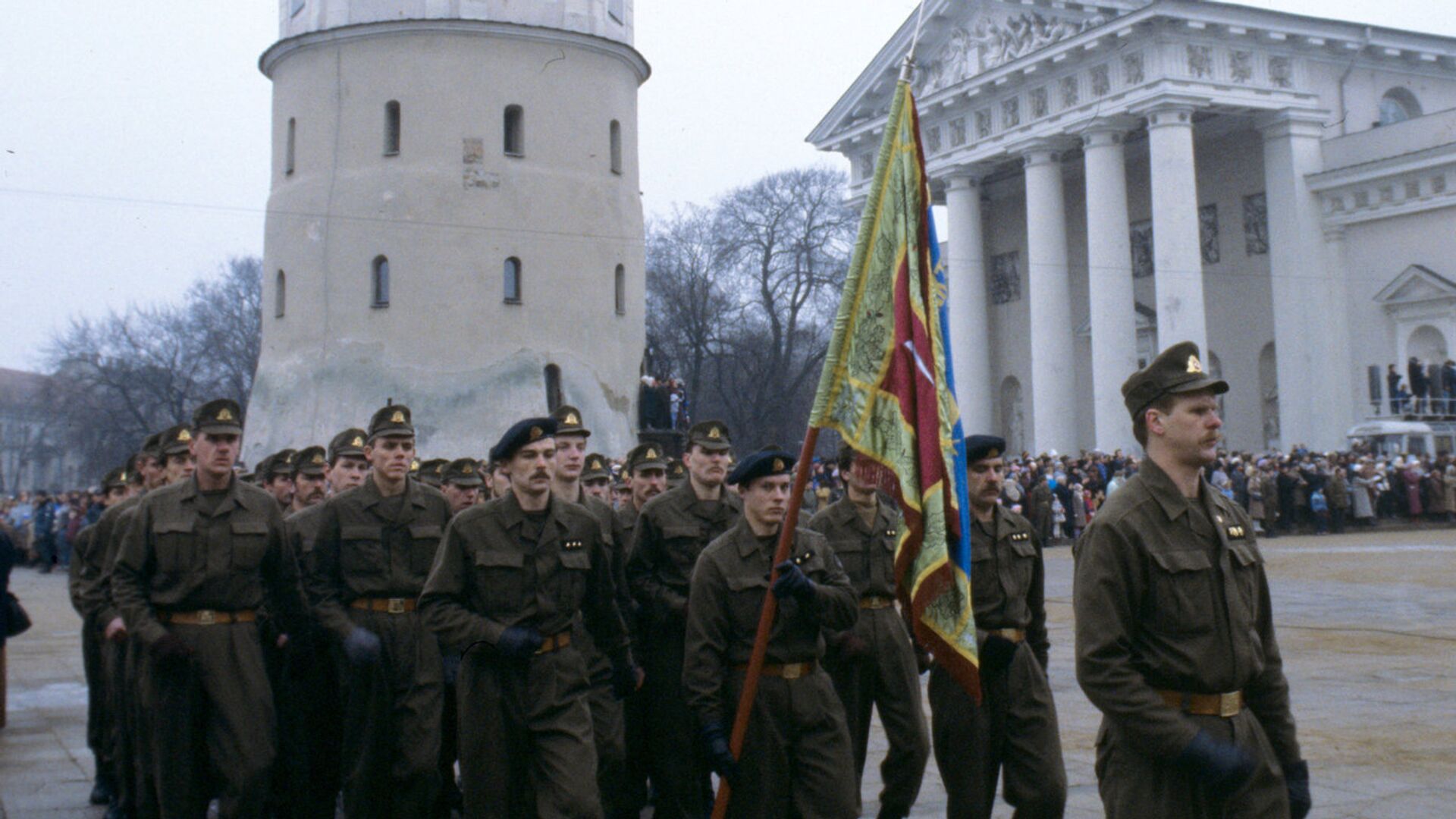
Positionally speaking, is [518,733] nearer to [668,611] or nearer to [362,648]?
[362,648]

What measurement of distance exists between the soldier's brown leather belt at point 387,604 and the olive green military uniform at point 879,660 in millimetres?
2125

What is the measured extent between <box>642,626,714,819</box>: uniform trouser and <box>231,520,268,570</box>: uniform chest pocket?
2093mm

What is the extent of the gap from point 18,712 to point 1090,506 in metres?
23.1

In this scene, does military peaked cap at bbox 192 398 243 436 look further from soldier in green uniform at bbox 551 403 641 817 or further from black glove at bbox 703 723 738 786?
→ black glove at bbox 703 723 738 786

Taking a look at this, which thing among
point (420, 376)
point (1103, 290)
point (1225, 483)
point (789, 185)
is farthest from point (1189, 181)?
point (789, 185)

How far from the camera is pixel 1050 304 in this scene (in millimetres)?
40375

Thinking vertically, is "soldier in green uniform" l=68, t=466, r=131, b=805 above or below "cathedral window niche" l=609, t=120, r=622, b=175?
below

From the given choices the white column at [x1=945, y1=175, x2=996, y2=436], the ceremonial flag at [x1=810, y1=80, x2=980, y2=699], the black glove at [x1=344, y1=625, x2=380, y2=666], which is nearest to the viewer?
the ceremonial flag at [x1=810, y1=80, x2=980, y2=699]

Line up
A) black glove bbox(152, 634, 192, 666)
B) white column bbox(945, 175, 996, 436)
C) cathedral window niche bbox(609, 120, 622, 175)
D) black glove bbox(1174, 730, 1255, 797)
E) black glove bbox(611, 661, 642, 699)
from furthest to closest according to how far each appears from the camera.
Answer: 1. white column bbox(945, 175, 996, 436)
2. cathedral window niche bbox(609, 120, 622, 175)
3. black glove bbox(611, 661, 642, 699)
4. black glove bbox(152, 634, 192, 666)
5. black glove bbox(1174, 730, 1255, 797)

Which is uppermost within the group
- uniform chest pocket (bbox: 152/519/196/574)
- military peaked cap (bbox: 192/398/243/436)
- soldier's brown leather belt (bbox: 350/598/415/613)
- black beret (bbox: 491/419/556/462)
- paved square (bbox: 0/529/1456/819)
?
military peaked cap (bbox: 192/398/243/436)

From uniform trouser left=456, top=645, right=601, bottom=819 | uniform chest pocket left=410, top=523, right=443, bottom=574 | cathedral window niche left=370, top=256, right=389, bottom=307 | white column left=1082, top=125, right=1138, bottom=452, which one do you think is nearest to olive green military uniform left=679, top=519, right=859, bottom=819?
uniform trouser left=456, top=645, right=601, bottom=819

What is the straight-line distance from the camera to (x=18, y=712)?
12.1m

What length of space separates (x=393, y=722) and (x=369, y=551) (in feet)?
2.91

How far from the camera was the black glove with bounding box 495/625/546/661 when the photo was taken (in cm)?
622
